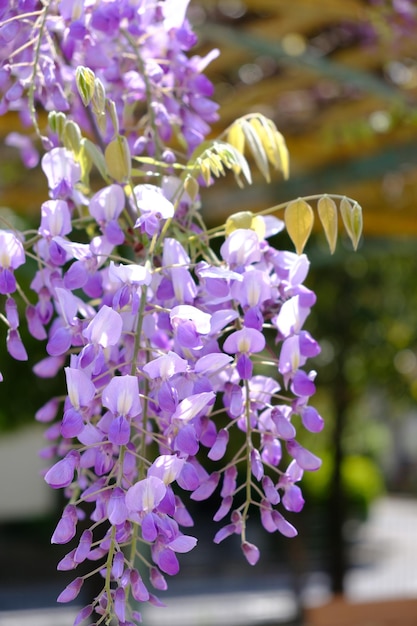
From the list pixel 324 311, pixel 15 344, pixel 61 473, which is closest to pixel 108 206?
pixel 15 344

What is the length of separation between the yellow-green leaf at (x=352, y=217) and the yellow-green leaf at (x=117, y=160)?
20cm

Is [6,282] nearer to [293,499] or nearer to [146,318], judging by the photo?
[146,318]

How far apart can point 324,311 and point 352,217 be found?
6.28 metres

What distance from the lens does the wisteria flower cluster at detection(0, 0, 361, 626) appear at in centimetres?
75

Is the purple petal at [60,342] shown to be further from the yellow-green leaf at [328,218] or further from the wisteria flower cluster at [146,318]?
the yellow-green leaf at [328,218]

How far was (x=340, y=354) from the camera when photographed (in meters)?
7.15

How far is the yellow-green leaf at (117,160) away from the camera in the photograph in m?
0.89

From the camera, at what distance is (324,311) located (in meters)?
7.12

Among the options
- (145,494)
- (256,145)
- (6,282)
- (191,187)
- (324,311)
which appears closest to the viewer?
(145,494)

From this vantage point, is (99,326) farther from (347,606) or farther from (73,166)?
(347,606)

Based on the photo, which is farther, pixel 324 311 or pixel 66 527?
pixel 324 311

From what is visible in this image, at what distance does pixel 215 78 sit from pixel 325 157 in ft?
2.55

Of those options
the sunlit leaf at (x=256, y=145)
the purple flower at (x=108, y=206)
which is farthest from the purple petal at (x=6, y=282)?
the sunlit leaf at (x=256, y=145)

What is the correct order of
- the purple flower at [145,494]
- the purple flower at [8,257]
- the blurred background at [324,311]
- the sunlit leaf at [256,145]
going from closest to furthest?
the purple flower at [145,494], the purple flower at [8,257], the sunlit leaf at [256,145], the blurred background at [324,311]
